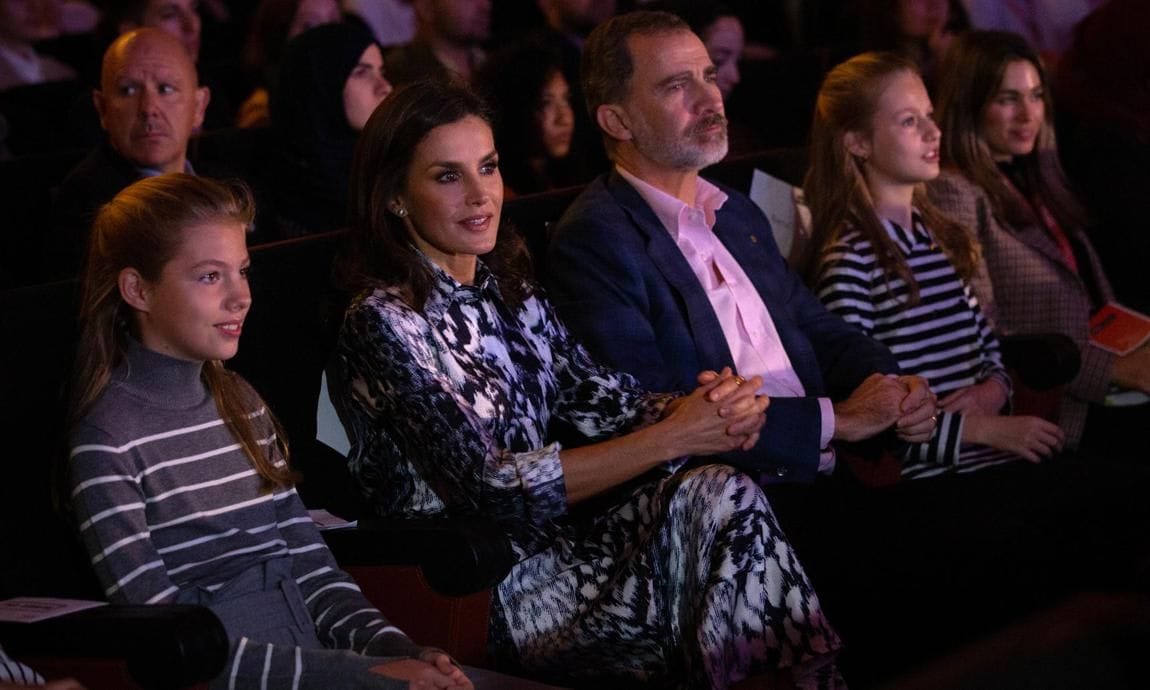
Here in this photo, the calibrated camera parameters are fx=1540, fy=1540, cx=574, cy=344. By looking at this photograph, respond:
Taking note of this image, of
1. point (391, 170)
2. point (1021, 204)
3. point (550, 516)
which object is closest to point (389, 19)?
point (1021, 204)

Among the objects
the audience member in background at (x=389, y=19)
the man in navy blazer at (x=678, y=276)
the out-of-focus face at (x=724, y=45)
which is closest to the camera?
the man in navy blazer at (x=678, y=276)

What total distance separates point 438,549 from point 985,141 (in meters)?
1.98

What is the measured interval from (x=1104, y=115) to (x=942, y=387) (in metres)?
1.26

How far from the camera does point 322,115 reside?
12.5 feet

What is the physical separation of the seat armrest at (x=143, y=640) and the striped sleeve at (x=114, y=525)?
72 mm

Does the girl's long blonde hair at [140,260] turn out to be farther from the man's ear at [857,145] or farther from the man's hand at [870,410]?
the man's ear at [857,145]

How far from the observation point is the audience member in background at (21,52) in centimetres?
538

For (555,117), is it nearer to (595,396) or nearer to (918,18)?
(595,396)

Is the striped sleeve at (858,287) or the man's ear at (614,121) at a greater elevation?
the man's ear at (614,121)

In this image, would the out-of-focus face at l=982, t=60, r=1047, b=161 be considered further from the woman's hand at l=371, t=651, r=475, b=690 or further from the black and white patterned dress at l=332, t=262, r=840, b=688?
the woman's hand at l=371, t=651, r=475, b=690

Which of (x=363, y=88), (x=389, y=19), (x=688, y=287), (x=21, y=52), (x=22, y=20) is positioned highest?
(x=22, y=20)

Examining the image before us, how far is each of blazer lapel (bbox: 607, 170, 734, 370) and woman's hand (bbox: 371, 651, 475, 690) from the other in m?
0.94

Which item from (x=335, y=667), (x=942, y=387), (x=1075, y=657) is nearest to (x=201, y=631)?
(x=335, y=667)

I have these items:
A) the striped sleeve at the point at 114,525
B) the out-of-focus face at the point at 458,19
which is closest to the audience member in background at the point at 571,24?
the out-of-focus face at the point at 458,19
